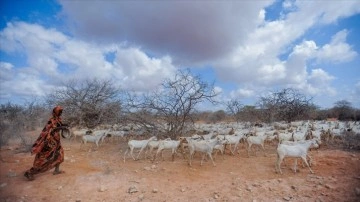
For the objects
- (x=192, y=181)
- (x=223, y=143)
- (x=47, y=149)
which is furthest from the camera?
(x=223, y=143)

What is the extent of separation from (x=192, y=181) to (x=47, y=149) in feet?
14.8

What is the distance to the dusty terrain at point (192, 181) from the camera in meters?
7.07

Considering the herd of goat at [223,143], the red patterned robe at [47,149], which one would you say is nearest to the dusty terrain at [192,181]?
the red patterned robe at [47,149]

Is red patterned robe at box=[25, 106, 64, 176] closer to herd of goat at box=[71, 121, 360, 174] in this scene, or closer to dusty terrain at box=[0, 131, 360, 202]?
dusty terrain at box=[0, 131, 360, 202]

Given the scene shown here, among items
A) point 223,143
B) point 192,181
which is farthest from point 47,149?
point 223,143

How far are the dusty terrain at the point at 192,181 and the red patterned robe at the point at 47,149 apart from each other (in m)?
0.35

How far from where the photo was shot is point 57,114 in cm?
934

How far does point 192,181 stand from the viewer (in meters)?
8.25

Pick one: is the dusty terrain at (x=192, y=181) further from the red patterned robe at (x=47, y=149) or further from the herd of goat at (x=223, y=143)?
the herd of goat at (x=223, y=143)

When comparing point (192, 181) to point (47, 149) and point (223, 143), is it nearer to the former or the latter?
point (223, 143)

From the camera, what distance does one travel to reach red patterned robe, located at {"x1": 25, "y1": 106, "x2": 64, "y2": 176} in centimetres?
882

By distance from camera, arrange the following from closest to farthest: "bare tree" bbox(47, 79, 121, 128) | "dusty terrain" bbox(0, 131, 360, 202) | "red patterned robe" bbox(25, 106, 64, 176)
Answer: "dusty terrain" bbox(0, 131, 360, 202)
"red patterned robe" bbox(25, 106, 64, 176)
"bare tree" bbox(47, 79, 121, 128)

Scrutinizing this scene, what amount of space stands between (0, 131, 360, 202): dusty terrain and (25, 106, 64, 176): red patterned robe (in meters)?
0.35

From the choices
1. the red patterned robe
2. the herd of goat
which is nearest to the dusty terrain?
the red patterned robe
